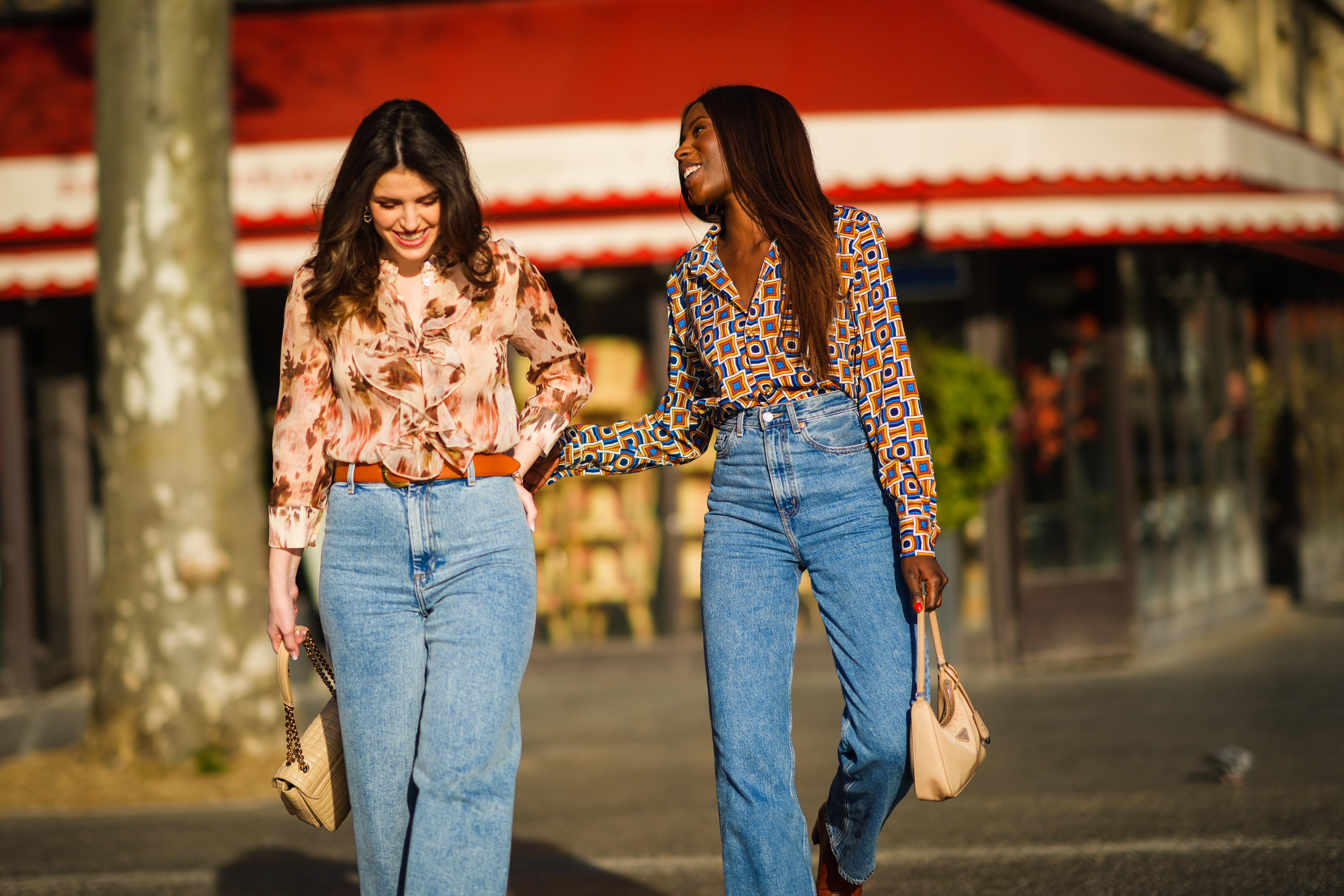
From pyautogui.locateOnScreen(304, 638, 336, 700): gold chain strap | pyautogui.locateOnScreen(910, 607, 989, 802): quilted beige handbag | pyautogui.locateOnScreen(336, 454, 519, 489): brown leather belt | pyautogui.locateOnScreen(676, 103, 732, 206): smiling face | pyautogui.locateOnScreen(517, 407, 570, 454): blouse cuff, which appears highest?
pyautogui.locateOnScreen(676, 103, 732, 206): smiling face

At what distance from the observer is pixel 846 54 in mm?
8102

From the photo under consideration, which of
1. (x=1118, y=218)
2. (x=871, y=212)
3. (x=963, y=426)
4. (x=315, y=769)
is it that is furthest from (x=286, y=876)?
(x=1118, y=218)

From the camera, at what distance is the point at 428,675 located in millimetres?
2631

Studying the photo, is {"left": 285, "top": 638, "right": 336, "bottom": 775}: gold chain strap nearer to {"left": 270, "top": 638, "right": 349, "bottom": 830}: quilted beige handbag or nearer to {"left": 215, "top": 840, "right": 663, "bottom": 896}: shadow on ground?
{"left": 270, "top": 638, "right": 349, "bottom": 830}: quilted beige handbag

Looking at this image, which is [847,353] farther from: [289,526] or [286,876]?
[286,876]

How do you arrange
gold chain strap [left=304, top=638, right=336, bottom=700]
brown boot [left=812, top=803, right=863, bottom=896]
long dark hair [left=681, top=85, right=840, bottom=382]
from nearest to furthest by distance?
gold chain strap [left=304, top=638, right=336, bottom=700] < long dark hair [left=681, top=85, right=840, bottom=382] < brown boot [left=812, top=803, right=863, bottom=896]

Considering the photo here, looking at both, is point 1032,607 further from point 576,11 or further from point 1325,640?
point 576,11

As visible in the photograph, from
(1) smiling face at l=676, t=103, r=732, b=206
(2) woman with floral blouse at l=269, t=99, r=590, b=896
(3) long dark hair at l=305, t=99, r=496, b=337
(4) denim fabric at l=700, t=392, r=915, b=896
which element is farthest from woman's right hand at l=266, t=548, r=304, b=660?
(1) smiling face at l=676, t=103, r=732, b=206

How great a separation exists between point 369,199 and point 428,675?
95cm

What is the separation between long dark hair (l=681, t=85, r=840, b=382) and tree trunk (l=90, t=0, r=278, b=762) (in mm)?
3749

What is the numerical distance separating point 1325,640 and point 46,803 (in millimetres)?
7584

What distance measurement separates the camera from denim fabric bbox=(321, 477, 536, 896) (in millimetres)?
2570

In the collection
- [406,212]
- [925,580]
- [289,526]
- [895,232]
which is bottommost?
→ [925,580]

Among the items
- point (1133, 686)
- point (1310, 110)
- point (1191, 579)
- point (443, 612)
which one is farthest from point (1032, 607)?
point (1310, 110)
